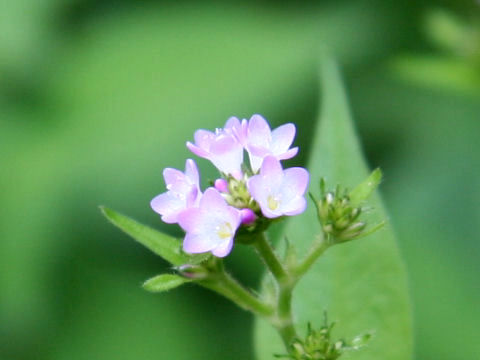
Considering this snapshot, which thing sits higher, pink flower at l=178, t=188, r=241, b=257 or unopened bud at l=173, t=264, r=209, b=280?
pink flower at l=178, t=188, r=241, b=257

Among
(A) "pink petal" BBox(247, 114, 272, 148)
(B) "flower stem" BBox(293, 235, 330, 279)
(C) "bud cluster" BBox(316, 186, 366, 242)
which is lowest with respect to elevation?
(B) "flower stem" BBox(293, 235, 330, 279)

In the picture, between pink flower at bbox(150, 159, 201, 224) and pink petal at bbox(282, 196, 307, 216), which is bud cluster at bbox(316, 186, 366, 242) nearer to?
pink petal at bbox(282, 196, 307, 216)

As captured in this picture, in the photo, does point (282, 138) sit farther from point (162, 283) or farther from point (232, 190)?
point (162, 283)

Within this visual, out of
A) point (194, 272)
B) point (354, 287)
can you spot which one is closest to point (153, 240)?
point (194, 272)

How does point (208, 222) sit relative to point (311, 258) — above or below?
above

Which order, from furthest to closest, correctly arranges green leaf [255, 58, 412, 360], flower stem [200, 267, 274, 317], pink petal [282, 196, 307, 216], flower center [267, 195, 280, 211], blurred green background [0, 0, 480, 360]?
blurred green background [0, 0, 480, 360] < green leaf [255, 58, 412, 360] < flower stem [200, 267, 274, 317] < flower center [267, 195, 280, 211] < pink petal [282, 196, 307, 216]

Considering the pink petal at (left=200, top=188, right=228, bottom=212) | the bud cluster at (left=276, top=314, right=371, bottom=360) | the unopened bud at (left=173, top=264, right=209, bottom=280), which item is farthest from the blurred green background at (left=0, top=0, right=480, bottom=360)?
the pink petal at (left=200, top=188, right=228, bottom=212)

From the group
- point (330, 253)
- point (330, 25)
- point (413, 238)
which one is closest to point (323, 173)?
point (330, 253)

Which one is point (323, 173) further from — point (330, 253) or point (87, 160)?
point (87, 160)
